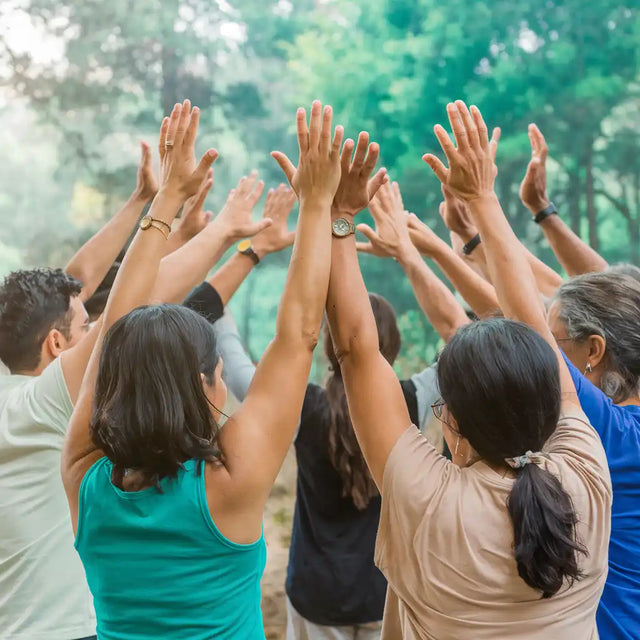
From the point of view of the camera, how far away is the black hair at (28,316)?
5.91 ft

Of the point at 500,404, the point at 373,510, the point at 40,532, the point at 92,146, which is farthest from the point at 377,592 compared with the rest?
the point at 92,146

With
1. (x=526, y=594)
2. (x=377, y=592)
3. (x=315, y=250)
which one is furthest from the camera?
(x=377, y=592)

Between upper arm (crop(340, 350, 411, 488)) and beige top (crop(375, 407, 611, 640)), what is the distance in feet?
0.10

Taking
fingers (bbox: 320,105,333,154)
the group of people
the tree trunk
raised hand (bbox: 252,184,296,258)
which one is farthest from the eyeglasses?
the tree trunk

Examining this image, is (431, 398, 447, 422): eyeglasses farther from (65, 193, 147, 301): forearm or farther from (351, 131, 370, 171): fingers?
(65, 193, 147, 301): forearm

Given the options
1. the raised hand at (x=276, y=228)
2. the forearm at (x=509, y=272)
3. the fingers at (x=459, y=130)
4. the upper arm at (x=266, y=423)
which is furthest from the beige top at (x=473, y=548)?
the raised hand at (x=276, y=228)

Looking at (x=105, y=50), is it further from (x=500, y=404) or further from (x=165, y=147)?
(x=500, y=404)

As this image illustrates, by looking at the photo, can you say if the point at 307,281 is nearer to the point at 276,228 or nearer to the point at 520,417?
the point at 520,417

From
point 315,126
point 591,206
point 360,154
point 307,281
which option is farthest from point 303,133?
point 591,206

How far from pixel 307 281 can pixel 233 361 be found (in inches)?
34.5

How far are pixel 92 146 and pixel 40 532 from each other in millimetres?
3930

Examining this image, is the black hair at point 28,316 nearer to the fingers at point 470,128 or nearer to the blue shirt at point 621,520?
the fingers at point 470,128

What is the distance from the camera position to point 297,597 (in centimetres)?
213

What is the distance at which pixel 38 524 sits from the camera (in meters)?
1.61
